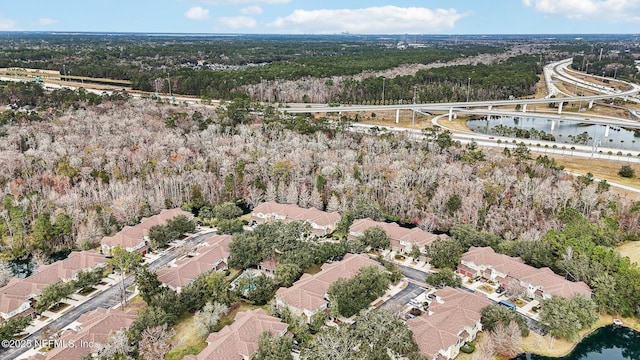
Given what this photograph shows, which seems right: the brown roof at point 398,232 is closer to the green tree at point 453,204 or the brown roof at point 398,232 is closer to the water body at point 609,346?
the green tree at point 453,204

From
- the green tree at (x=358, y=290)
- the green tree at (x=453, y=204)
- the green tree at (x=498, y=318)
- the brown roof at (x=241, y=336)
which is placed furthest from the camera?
the green tree at (x=453, y=204)

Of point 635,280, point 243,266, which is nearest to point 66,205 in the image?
point 243,266

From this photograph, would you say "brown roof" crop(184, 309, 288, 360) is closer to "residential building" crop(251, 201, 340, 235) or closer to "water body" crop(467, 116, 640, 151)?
"residential building" crop(251, 201, 340, 235)

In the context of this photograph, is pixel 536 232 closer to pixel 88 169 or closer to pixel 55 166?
pixel 88 169

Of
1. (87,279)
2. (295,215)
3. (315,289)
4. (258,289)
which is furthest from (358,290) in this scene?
(87,279)

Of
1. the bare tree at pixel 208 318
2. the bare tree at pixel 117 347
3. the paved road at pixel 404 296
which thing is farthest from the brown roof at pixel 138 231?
the paved road at pixel 404 296
